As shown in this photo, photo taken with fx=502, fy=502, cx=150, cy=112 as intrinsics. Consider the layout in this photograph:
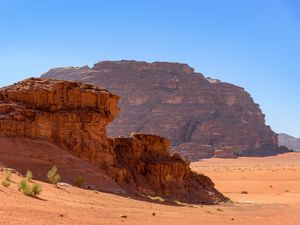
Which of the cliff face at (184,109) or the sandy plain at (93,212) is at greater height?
the cliff face at (184,109)

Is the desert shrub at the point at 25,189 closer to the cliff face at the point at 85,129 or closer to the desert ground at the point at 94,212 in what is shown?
the desert ground at the point at 94,212

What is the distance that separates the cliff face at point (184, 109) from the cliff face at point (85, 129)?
74523 mm

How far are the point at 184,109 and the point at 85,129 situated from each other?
91036mm

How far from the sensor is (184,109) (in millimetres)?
111250

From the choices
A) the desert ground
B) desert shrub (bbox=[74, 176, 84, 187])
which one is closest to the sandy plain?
the desert ground

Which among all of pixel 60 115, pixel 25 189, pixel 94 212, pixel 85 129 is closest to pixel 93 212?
pixel 94 212

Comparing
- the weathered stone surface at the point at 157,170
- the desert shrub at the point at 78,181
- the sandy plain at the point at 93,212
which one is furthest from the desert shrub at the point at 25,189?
the weathered stone surface at the point at 157,170

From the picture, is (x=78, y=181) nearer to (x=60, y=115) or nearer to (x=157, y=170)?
(x=60, y=115)

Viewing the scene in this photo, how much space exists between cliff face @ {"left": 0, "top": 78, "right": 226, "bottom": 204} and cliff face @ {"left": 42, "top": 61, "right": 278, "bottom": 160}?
2934 inches

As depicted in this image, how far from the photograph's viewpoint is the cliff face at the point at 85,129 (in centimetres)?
1969

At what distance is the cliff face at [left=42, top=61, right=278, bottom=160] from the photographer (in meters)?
105

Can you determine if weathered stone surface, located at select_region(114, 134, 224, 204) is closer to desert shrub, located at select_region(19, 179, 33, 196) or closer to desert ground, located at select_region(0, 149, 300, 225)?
desert ground, located at select_region(0, 149, 300, 225)

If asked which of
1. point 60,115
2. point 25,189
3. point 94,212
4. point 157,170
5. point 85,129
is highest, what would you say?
point 60,115

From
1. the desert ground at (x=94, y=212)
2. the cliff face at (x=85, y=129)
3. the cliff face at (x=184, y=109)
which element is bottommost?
the desert ground at (x=94, y=212)
